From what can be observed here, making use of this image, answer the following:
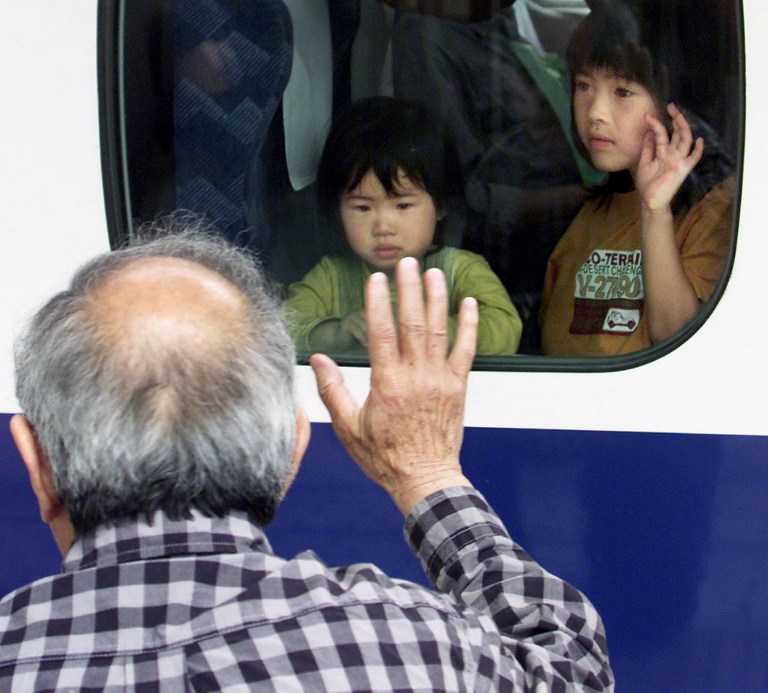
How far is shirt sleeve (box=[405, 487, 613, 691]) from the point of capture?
109 cm

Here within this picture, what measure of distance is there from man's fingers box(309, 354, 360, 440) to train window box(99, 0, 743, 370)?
0.49 metres

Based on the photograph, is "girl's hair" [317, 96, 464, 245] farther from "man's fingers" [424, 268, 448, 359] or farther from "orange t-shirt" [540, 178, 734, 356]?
"man's fingers" [424, 268, 448, 359]

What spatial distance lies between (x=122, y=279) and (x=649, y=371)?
0.93 metres

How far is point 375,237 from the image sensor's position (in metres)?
1.82

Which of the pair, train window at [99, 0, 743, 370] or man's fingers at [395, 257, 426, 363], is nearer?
man's fingers at [395, 257, 426, 363]

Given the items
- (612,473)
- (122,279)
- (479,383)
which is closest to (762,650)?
(612,473)

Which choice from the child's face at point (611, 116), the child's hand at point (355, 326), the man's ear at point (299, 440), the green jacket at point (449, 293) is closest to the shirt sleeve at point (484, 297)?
the green jacket at point (449, 293)

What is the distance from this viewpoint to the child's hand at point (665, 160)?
1.73 meters

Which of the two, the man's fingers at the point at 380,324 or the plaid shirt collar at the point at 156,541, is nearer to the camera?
the plaid shirt collar at the point at 156,541

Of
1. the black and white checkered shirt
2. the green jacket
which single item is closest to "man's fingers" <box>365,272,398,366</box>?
the black and white checkered shirt

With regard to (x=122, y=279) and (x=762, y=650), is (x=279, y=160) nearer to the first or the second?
(x=122, y=279)

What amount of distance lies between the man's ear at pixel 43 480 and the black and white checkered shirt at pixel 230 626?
7 cm

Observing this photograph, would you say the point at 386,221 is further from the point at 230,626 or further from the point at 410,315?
the point at 230,626

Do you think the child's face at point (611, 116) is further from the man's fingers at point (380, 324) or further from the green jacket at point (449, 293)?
the man's fingers at point (380, 324)
